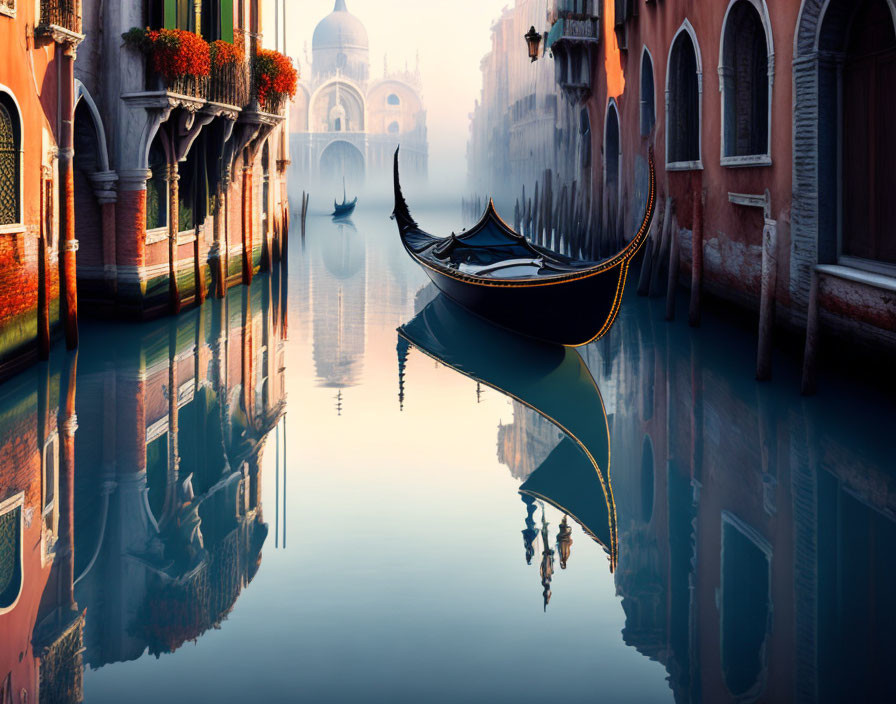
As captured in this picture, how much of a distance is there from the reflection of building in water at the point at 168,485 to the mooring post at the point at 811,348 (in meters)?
2.85

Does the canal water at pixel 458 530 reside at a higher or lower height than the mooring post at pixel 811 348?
lower

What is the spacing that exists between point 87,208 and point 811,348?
5991 mm

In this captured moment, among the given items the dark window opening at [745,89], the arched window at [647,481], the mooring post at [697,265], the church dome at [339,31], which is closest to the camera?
the arched window at [647,481]

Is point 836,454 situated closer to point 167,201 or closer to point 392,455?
point 392,455

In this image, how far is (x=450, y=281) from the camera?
9391 millimetres

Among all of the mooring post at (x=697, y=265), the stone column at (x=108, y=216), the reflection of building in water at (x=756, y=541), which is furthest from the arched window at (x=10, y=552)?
the mooring post at (x=697, y=265)

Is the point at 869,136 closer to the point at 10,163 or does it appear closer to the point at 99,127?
the point at 10,163

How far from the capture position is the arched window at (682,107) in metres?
10.5

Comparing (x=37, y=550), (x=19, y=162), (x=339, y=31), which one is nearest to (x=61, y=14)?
(x=19, y=162)

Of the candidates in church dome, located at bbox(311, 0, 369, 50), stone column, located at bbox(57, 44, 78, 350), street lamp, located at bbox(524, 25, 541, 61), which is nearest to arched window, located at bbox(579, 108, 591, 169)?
street lamp, located at bbox(524, 25, 541, 61)

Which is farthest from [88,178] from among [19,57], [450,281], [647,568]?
[647,568]

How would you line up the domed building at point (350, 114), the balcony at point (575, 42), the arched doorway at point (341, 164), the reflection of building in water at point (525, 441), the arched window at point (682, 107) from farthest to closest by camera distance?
1. the arched doorway at point (341, 164)
2. the domed building at point (350, 114)
3. the balcony at point (575, 42)
4. the arched window at point (682, 107)
5. the reflection of building in water at point (525, 441)

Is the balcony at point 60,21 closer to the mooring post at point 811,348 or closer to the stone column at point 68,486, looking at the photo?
the stone column at point 68,486

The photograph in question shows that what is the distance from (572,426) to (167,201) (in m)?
5.58
